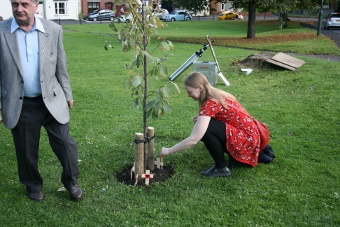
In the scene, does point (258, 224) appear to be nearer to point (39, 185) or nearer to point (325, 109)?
point (39, 185)

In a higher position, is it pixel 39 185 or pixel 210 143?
pixel 210 143

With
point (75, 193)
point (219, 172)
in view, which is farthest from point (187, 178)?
point (75, 193)

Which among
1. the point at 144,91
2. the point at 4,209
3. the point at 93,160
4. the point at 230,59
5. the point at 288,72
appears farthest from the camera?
the point at 230,59

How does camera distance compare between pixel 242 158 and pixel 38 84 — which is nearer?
pixel 38 84

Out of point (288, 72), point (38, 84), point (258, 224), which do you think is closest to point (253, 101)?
point (288, 72)

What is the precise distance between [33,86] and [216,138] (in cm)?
188

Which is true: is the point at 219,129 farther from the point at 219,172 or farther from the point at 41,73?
the point at 41,73

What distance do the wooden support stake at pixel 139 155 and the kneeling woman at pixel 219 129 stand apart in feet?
0.78

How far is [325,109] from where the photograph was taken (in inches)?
275

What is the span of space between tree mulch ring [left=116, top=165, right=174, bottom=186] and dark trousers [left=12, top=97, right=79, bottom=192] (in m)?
0.67

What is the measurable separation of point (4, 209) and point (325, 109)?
5.35 m

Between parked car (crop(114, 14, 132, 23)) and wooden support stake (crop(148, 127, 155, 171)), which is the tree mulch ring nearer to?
wooden support stake (crop(148, 127, 155, 171))

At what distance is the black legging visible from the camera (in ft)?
13.8

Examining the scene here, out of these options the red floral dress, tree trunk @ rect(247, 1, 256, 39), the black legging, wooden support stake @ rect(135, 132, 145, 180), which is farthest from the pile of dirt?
tree trunk @ rect(247, 1, 256, 39)
